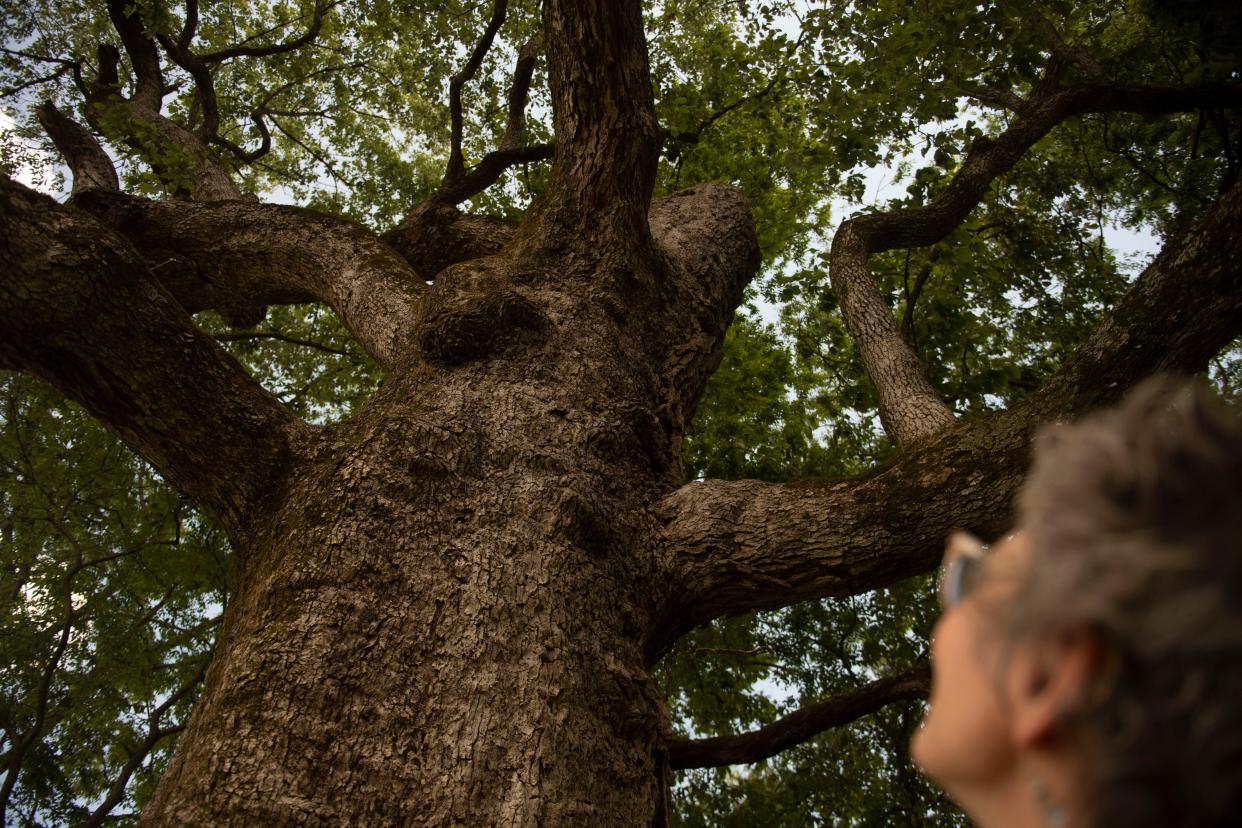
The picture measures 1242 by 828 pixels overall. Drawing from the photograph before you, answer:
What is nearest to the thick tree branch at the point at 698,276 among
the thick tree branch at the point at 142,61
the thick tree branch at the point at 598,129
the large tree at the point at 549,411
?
the large tree at the point at 549,411

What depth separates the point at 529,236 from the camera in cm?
396

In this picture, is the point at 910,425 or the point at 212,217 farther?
the point at 212,217

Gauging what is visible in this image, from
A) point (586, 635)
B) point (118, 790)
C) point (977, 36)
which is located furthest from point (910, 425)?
point (118, 790)

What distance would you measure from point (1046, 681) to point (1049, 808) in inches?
4.7

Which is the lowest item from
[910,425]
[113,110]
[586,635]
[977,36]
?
[586,635]

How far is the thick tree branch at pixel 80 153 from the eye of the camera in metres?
5.19

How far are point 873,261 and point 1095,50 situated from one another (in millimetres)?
2680

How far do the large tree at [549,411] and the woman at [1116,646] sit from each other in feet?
4.72

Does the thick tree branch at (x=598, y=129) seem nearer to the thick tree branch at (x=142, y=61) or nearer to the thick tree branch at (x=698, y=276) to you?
the thick tree branch at (x=698, y=276)

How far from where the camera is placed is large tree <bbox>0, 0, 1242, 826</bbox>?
209cm

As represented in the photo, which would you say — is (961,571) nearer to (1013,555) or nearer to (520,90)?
(1013,555)

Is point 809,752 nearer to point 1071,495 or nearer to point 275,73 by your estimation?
point 1071,495

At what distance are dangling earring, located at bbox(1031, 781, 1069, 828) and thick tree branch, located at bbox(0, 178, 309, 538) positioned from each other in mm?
2605

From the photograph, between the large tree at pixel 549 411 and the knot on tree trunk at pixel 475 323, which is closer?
the large tree at pixel 549 411
